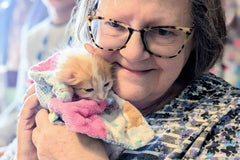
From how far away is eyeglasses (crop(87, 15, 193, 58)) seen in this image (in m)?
0.98

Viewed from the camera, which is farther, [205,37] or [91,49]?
[205,37]

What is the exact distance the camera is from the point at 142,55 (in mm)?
966

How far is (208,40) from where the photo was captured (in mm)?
1140

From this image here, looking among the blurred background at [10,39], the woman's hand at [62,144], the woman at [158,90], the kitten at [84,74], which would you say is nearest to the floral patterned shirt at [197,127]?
the woman at [158,90]

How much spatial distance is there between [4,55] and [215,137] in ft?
6.35

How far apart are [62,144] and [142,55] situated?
0.32 metres

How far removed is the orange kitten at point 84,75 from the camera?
878 millimetres

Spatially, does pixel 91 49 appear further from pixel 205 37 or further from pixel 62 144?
pixel 205 37

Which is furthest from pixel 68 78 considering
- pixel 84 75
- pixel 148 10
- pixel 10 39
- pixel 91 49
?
pixel 10 39

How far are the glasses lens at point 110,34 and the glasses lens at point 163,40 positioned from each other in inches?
2.5

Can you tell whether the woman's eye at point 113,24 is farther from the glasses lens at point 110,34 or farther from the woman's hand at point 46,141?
the woman's hand at point 46,141

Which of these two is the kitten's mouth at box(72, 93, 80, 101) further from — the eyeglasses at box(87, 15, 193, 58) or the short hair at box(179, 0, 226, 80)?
the short hair at box(179, 0, 226, 80)

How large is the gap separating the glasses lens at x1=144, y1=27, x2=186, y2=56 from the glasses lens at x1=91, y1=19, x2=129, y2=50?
0.06 m

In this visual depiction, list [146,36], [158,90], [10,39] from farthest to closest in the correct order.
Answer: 1. [10,39]
2. [158,90]
3. [146,36]
